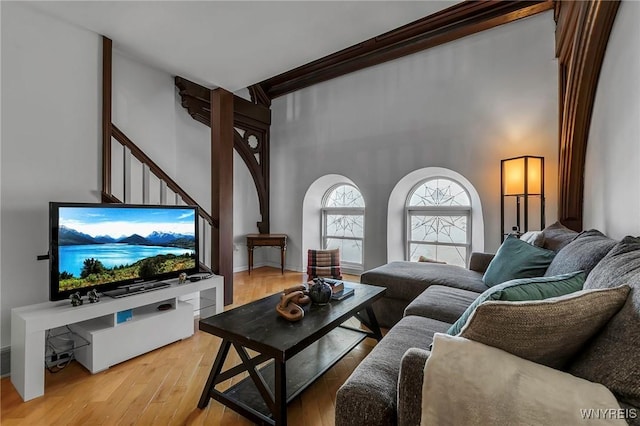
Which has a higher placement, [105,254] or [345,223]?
[345,223]

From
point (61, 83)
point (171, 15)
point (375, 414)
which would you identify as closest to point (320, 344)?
point (375, 414)

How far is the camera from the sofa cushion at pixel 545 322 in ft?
2.49

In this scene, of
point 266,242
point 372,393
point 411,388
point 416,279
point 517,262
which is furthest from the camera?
point 266,242

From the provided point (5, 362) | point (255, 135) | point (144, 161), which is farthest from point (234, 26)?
point (255, 135)

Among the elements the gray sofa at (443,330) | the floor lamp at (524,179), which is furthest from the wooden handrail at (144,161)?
the floor lamp at (524,179)

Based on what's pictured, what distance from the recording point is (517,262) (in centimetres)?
202

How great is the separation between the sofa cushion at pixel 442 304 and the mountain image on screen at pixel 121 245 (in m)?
2.04

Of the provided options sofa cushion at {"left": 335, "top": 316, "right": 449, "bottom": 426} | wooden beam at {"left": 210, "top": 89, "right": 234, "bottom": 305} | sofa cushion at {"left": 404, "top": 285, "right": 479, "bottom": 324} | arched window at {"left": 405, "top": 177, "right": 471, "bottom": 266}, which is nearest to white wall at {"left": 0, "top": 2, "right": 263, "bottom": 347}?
wooden beam at {"left": 210, "top": 89, "right": 234, "bottom": 305}

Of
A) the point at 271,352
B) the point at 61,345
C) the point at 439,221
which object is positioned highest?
the point at 439,221

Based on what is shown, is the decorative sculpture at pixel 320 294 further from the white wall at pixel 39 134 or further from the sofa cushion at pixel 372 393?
the white wall at pixel 39 134

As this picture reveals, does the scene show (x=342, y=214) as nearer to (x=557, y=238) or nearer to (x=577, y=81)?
(x=557, y=238)

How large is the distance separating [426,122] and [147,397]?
399 centimetres

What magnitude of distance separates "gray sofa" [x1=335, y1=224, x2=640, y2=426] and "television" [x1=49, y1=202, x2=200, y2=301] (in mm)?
2014

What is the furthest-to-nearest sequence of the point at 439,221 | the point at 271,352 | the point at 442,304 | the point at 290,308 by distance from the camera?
the point at 439,221
the point at 442,304
the point at 290,308
the point at 271,352
